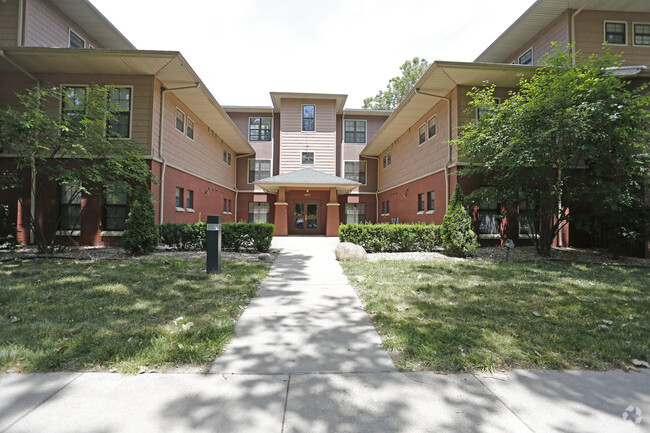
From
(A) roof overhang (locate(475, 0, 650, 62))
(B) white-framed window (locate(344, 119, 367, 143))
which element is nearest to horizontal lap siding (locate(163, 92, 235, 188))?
(B) white-framed window (locate(344, 119, 367, 143))

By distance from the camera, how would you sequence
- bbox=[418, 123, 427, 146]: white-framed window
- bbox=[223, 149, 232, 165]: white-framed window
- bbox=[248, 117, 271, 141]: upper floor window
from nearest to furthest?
bbox=[418, 123, 427, 146]: white-framed window, bbox=[223, 149, 232, 165]: white-framed window, bbox=[248, 117, 271, 141]: upper floor window

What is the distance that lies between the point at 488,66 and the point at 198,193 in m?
13.6

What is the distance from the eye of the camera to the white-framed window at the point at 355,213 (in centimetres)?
2114

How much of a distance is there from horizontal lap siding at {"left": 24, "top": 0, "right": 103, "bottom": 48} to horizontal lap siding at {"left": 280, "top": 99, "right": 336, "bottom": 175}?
11277 millimetres

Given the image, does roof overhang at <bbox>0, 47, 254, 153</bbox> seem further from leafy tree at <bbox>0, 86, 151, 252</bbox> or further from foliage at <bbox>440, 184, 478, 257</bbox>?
foliage at <bbox>440, 184, 478, 257</bbox>

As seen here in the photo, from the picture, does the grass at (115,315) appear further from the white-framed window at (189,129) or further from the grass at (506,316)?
the white-framed window at (189,129)

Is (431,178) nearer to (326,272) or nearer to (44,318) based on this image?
(326,272)

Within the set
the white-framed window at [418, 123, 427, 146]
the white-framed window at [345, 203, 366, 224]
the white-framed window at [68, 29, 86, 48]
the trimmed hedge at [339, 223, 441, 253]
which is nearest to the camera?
the trimmed hedge at [339, 223, 441, 253]

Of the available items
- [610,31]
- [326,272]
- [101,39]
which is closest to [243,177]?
[101,39]

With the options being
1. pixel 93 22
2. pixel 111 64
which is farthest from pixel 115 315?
pixel 93 22

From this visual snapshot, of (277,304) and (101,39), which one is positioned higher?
(101,39)

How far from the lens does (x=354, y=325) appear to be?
352 centimetres

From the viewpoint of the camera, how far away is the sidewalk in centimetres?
182

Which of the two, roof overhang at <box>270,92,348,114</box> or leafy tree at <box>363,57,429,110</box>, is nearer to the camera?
roof overhang at <box>270,92,348,114</box>
